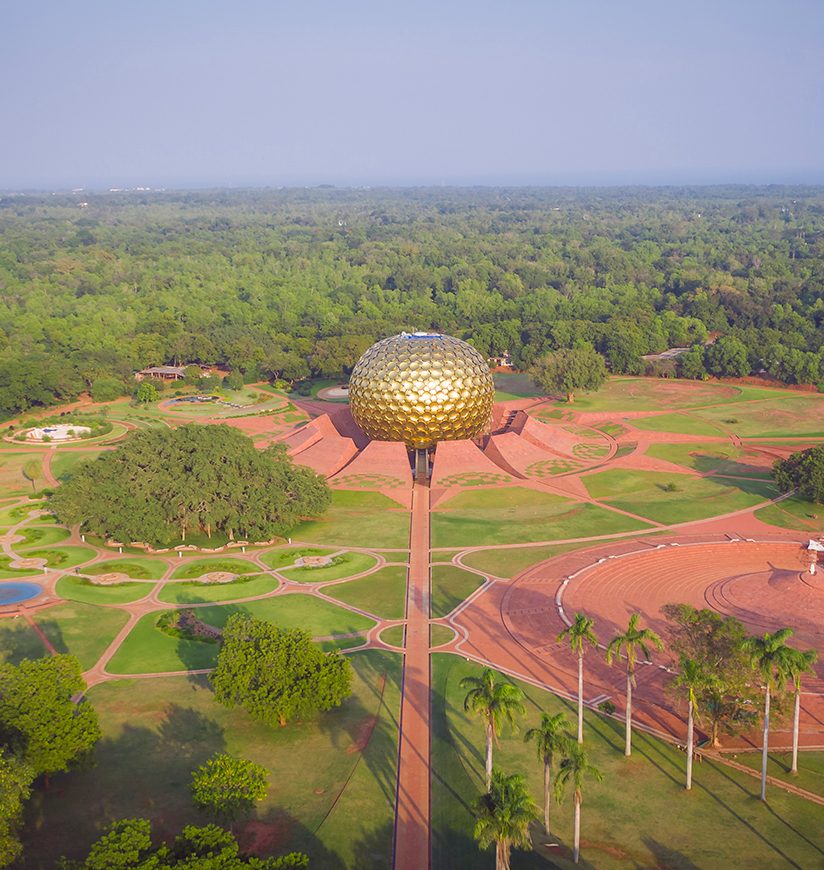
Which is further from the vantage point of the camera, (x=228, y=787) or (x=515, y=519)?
(x=515, y=519)

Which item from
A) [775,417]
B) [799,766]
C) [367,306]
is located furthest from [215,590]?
[367,306]

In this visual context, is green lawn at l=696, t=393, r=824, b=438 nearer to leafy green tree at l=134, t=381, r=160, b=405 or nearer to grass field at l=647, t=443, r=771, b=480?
grass field at l=647, t=443, r=771, b=480

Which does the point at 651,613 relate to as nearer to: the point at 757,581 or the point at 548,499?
the point at 757,581

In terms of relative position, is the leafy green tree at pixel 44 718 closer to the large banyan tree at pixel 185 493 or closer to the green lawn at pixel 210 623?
the green lawn at pixel 210 623

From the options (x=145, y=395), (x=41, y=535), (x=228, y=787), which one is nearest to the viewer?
(x=228, y=787)

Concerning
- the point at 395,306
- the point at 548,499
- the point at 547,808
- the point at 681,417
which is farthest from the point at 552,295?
the point at 547,808

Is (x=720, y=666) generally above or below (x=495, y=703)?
below

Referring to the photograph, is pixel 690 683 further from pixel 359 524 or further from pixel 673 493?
pixel 673 493
